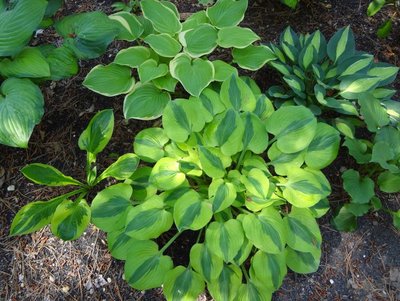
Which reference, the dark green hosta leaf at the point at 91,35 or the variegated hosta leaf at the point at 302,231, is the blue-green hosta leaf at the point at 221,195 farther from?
the dark green hosta leaf at the point at 91,35

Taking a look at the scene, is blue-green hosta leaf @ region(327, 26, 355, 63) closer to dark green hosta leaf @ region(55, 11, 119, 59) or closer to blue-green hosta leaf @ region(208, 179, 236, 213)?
blue-green hosta leaf @ region(208, 179, 236, 213)

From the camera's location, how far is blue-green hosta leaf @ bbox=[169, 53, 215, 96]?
6.42 ft

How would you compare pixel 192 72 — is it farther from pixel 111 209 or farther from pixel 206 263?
pixel 206 263

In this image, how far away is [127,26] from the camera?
213 cm

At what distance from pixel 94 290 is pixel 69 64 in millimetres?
1152

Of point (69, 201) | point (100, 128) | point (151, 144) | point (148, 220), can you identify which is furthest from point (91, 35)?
point (148, 220)

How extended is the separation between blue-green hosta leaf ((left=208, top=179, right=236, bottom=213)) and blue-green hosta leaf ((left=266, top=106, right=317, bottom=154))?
0.32 m

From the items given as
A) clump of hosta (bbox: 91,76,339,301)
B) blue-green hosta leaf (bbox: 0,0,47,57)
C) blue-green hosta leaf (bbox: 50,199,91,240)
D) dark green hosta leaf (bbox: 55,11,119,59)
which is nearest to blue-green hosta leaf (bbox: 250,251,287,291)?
clump of hosta (bbox: 91,76,339,301)

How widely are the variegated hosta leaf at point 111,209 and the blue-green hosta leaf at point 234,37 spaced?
3.03ft

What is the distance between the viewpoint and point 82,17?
81.9 inches

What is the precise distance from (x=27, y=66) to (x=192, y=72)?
81 centimetres

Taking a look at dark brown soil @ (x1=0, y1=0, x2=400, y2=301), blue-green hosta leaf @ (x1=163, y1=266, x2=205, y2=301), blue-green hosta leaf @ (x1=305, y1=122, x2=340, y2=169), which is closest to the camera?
blue-green hosta leaf @ (x1=163, y1=266, x2=205, y2=301)

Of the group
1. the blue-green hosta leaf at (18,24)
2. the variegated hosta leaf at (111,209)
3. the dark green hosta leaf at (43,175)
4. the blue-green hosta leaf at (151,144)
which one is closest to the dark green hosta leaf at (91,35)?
the blue-green hosta leaf at (18,24)

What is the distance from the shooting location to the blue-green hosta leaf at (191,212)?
165cm
